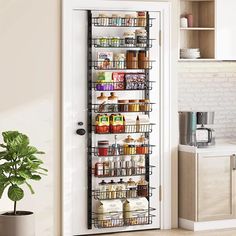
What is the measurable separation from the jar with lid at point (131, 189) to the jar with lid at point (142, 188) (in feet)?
0.13

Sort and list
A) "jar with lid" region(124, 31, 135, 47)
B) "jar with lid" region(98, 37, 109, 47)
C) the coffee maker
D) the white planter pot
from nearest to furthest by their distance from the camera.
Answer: the white planter pot
"jar with lid" region(98, 37, 109, 47)
"jar with lid" region(124, 31, 135, 47)
the coffee maker

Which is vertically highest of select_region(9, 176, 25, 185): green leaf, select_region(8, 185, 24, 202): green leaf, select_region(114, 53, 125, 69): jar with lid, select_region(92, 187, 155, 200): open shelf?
select_region(114, 53, 125, 69): jar with lid

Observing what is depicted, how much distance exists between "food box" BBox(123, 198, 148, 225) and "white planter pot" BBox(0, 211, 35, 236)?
134 centimetres

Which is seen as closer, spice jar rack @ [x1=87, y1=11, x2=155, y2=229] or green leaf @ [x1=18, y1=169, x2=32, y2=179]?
green leaf @ [x1=18, y1=169, x2=32, y2=179]

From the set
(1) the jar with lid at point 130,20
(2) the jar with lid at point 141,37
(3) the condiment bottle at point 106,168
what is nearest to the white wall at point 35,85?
(3) the condiment bottle at point 106,168

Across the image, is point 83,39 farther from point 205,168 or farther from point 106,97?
point 205,168

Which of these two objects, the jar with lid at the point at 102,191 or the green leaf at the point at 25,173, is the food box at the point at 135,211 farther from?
the green leaf at the point at 25,173

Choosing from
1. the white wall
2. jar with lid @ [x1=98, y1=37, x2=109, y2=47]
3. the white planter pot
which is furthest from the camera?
jar with lid @ [x1=98, y1=37, x2=109, y2=47]

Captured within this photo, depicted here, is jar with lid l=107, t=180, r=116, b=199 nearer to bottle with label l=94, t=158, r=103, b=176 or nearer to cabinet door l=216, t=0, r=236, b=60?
bottle with label l=94, t=158, r=103, b=176

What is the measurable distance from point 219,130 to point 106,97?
1483 millimetres

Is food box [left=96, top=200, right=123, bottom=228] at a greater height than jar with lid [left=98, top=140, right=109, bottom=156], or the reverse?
jar with lid [left=98, top=140, right=109, bottom=156]

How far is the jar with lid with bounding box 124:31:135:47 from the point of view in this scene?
272 inches

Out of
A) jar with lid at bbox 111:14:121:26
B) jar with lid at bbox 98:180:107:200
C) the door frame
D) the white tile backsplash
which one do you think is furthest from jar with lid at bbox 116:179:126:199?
jar with lid at bbox 111:14:121:26

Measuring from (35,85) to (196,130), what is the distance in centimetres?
168
